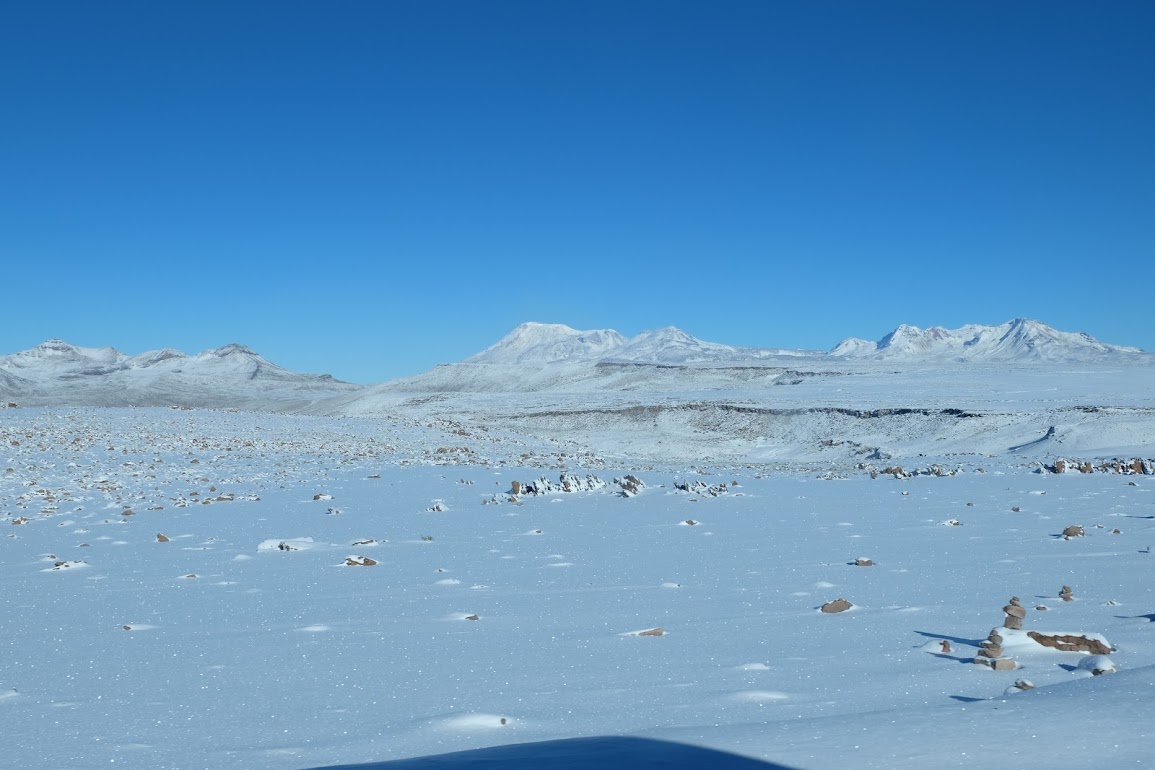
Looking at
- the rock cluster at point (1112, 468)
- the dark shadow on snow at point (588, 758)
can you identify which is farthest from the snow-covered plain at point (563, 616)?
the rock cluster at point (1112, 468)

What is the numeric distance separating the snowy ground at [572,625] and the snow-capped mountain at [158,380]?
250ft

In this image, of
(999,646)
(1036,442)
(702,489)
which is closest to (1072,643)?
(999,646)

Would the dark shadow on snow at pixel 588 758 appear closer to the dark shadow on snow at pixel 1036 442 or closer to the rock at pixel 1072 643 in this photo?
the rock at pixel 1072 643

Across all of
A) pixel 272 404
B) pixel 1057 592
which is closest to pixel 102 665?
pixel 1057 592

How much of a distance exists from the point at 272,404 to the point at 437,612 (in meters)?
88.5

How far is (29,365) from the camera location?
6284 inches

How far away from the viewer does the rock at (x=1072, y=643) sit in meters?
4.84

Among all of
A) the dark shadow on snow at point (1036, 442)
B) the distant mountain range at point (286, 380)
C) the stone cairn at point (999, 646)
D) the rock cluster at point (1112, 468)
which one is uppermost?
the distant mountain range at point (286, 380)

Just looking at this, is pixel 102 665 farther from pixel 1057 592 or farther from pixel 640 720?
pixel 1057 592

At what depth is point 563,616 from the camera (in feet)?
21.9

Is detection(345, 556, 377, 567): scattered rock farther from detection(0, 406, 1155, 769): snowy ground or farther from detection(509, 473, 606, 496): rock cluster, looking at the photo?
detection(509, 473, 606, 496): rock cluster

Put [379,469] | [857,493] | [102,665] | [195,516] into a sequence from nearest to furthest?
[102,665]
[195,516]
[857,493]
[379,469]

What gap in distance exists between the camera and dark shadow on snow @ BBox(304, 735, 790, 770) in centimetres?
348

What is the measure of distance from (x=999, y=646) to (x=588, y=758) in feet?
8.80
